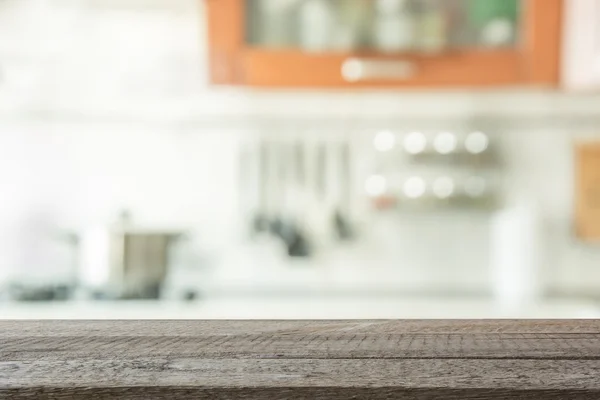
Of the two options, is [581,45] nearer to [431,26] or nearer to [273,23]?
[431,26]

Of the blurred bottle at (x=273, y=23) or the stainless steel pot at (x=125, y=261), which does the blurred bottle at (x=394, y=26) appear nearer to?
the blurred bottle at (x=273, y=23)

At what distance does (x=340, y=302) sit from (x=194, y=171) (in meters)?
0.49

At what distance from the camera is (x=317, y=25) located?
→ 5.30ft

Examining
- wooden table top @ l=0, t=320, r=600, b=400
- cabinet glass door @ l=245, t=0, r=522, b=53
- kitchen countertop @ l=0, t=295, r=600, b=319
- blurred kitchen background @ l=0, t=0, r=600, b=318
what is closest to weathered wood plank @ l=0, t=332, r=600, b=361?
wooden table top @ l=0, t=320, r=600, b=400

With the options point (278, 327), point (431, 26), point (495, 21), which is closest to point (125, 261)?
point (431, 26)

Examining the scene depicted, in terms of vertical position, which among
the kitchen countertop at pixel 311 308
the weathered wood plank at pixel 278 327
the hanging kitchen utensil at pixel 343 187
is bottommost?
the kitchen countertop at pixel 311 308

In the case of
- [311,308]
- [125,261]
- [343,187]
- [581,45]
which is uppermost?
[581,45]

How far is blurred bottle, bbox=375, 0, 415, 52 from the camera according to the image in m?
1.59

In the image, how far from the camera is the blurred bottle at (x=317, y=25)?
5.24 feet

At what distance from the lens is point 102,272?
1503 mm

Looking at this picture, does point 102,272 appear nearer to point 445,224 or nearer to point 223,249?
point 223,249

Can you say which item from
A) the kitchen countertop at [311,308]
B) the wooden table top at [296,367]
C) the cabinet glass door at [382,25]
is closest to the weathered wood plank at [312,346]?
the wooden table top at [296,367]

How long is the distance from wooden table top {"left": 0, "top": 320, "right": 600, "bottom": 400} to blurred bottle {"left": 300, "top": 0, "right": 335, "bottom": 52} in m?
1.31

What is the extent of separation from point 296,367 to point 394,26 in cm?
138
